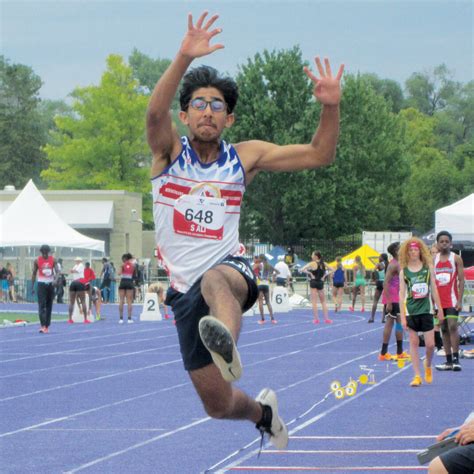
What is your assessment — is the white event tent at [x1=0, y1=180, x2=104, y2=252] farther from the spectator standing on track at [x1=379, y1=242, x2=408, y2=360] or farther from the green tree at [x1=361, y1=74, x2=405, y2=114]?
the green tree at [x1=361, y1=74, x2=405, y2=114]

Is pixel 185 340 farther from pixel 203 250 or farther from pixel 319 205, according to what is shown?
pixel 319 205

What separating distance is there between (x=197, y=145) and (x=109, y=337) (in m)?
20.0

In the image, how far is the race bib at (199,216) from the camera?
289 inches

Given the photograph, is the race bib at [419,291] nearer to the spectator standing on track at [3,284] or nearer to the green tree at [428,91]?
the spectator standing on track at [3,284]

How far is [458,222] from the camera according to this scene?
27641 mm

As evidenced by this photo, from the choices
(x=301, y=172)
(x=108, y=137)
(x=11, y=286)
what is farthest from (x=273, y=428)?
(x=108, y=137)

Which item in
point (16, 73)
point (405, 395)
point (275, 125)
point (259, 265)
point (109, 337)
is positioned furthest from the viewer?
point (16, 73)

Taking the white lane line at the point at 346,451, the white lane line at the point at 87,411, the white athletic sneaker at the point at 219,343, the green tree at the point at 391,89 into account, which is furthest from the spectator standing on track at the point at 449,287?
the green tree at the point at 391,89

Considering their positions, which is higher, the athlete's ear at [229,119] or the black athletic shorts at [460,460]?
the athlete's ear at [229,119]

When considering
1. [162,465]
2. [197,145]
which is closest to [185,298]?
[197,145]

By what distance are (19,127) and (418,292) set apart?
287 ft

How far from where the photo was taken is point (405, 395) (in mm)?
14594

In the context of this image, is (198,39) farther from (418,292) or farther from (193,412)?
(418,292)

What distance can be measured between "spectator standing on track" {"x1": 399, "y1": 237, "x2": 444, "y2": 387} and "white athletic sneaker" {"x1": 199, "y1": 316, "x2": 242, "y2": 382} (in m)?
9.72
